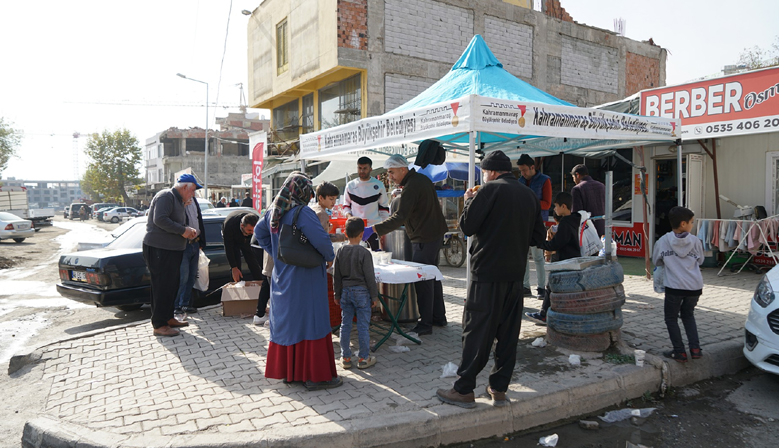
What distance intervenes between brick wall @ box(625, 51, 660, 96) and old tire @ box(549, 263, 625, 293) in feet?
76.6

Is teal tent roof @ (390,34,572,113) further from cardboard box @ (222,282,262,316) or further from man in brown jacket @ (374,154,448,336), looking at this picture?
cardboard box @ (222,282,262,316)

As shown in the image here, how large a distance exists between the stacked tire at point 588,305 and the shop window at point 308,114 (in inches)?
768

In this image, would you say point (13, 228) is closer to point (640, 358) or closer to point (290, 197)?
point (290, 197)

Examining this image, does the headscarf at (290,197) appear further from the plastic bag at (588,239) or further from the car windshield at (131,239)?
the car windshield at (131,239)

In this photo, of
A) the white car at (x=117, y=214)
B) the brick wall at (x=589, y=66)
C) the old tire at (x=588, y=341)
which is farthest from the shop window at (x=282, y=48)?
the white car at (x=117, y=214)

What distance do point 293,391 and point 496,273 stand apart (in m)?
1.94

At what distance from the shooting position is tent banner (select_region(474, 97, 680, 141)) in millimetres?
5258

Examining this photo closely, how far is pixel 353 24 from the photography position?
18.4m

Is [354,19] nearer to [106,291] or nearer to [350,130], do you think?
[350,130]

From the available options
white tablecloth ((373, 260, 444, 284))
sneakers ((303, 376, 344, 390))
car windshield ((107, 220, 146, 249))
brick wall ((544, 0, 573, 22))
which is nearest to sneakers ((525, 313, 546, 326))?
white tablecloth ((373, 260, 444, 284))

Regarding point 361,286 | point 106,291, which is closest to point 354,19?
point 106,291

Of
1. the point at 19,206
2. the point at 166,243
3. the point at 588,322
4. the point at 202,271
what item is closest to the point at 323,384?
the point at 588,322

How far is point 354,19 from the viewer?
18.4 m

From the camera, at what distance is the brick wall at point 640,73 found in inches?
1006
